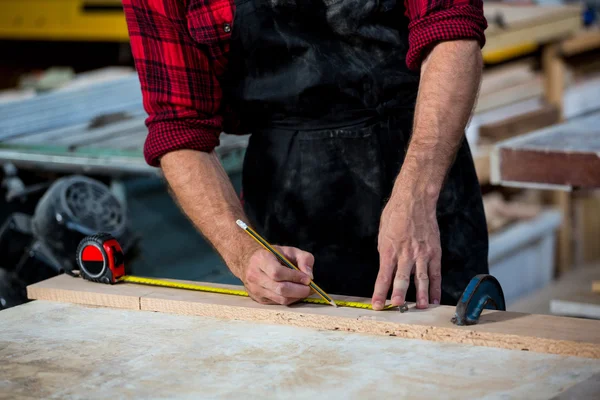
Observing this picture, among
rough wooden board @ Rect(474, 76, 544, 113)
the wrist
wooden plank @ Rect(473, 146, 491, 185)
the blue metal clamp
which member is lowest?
the blue metal clamp

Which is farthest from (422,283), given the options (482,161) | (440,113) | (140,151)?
(482,161)

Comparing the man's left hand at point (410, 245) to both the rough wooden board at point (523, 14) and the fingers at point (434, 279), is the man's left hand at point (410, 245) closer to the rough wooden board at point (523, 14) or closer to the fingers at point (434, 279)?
the fingers at point (434, 279)

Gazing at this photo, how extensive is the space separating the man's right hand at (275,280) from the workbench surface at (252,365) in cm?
7

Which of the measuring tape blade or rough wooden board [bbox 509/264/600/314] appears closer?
the measuring tape blade

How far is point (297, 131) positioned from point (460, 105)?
0.36 m

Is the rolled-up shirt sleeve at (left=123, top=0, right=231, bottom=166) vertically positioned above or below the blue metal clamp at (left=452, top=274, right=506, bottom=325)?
above

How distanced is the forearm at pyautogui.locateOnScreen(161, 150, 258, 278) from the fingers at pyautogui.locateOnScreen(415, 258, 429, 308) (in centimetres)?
30

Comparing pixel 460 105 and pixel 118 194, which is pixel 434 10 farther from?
pixel 118 194

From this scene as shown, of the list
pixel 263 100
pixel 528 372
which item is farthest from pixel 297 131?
pixel 528 372

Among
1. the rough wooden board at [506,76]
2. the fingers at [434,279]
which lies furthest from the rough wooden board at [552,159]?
the rough wooden board at [506,76]

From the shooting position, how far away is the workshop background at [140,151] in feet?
7.54

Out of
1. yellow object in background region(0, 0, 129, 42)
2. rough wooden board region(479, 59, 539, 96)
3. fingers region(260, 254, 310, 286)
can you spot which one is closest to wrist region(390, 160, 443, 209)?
fingers region(260, 254, 310, 286)

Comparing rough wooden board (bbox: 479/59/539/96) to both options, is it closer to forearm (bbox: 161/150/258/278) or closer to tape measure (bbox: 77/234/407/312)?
forearm (bbox: 161/150/258/278)

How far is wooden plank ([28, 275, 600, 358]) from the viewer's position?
3.96 feet
